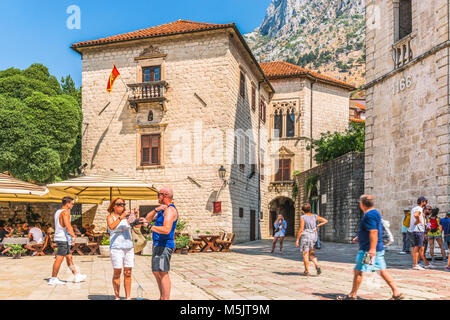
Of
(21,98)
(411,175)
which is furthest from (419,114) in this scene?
(21,98)

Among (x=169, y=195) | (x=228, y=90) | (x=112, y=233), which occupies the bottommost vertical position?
(x=112, y=233)

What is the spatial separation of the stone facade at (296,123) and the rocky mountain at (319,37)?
6847 cm

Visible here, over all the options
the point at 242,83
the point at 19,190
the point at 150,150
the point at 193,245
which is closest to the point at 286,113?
the point at 242,83

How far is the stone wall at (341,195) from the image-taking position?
22422mm

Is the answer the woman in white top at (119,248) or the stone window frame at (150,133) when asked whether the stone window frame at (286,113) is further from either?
the woman in white top at (119,248)

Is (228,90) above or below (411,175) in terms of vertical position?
above

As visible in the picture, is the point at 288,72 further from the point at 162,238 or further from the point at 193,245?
the point at 162,238

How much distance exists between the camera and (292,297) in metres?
7.09

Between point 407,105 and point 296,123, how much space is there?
1923 cm

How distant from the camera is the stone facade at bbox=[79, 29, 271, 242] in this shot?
72.0 feet

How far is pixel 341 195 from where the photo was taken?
23625 millimetres
